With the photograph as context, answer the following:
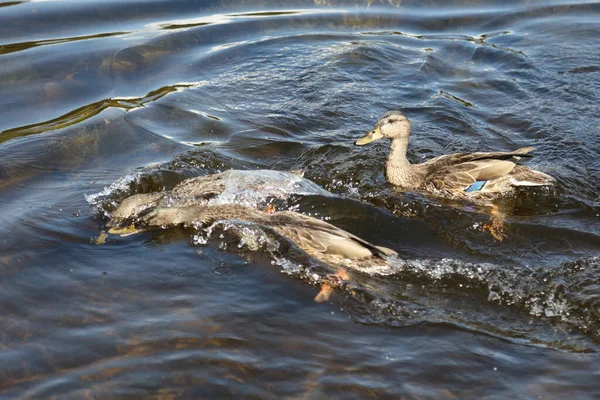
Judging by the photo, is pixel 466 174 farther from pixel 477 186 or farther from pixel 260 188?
pixel 260 188

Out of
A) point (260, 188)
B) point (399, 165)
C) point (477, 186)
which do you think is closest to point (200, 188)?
point (260, 188)

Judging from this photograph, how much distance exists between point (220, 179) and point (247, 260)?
4.69 ft

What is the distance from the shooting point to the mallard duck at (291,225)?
5.63 meters

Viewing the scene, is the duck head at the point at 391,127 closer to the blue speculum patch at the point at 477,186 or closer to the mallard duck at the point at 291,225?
the blue speculum patch at the point at 477,186

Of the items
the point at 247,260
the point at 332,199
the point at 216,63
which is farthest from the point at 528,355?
the point at 216,63

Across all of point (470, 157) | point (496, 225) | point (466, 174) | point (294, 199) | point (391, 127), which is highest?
point (391, 127)

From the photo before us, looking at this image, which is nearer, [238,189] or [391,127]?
[238,189]

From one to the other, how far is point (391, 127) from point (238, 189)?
6.24 ft

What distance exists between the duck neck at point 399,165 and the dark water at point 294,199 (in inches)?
10.6

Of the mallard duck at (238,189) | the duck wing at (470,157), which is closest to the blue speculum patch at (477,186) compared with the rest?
the duck wing at (470,157)

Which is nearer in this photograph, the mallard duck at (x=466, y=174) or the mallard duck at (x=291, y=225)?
the mallard duck at (x=291, y=225)

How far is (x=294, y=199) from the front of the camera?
693 centimetres

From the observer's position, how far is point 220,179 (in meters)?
7.01

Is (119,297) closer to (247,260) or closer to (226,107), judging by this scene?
(247,260)
